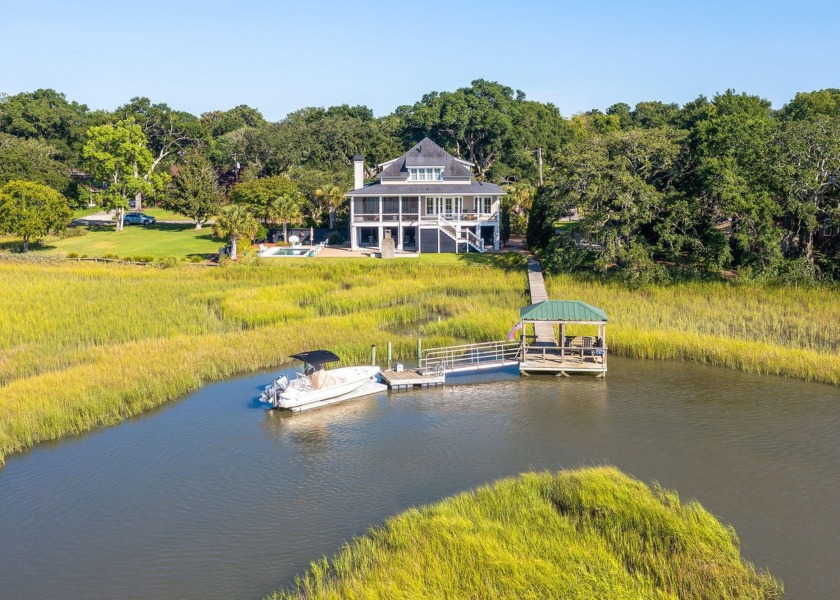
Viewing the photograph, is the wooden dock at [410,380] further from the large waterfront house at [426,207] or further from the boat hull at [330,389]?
the large waterfront house at [426,207]

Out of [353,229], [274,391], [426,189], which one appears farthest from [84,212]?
[274,391]

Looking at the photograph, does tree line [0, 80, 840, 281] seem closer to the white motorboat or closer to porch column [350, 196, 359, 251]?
porch column [350, 196, 359, 251]

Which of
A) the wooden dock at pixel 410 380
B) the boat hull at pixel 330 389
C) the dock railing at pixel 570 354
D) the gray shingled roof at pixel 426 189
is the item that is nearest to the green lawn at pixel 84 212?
the gray shingled roof at pixel 426 189

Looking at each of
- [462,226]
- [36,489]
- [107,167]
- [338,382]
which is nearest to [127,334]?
[338,382]

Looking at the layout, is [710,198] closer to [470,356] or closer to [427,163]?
[470,356]

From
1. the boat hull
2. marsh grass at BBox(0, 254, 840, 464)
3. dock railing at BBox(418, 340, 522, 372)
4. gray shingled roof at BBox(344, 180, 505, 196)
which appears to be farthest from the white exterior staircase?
the boat hull
